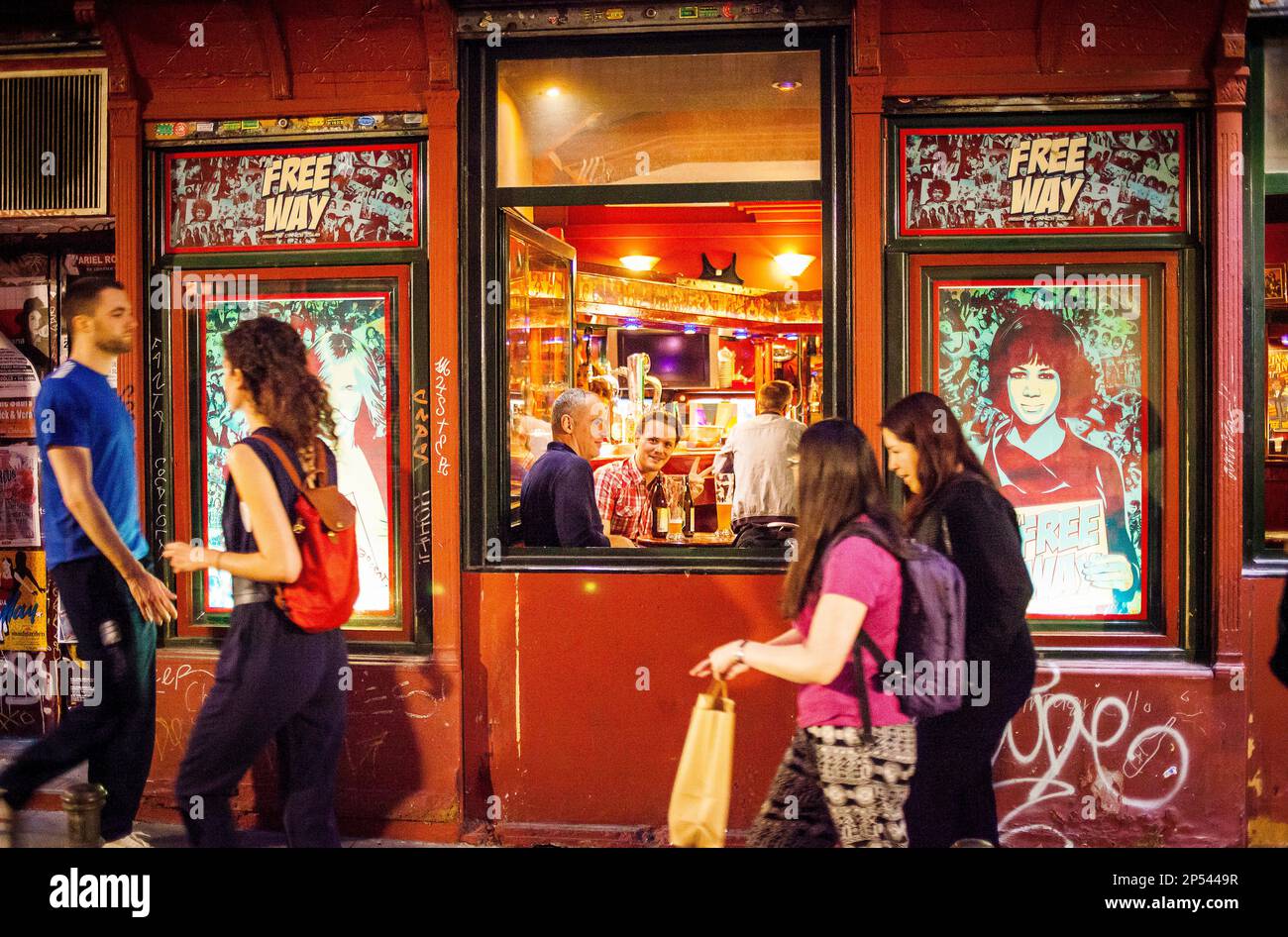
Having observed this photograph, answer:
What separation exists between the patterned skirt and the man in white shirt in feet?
8.62

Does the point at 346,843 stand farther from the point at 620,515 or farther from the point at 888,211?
the point at 888,211

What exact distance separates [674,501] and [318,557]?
415cm

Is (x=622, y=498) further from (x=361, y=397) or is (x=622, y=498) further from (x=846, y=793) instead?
(x=846, y=793)

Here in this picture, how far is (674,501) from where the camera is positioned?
8.20 meters

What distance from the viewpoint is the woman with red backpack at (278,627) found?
13.5 ft

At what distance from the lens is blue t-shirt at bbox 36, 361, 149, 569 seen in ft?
16.1

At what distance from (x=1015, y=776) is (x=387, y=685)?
3009 millimetres

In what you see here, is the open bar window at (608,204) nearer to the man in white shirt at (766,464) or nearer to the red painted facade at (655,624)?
the man in white shirt at (766,464)

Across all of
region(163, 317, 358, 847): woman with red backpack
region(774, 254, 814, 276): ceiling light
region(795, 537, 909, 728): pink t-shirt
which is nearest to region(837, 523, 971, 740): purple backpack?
region(795, 537, 909, 728): pink t-shirt

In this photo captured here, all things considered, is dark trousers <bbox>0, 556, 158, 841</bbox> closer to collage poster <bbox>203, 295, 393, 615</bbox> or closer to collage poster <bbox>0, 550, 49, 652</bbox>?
collage poster <bbox>203, 295, 393, 615</bbox>


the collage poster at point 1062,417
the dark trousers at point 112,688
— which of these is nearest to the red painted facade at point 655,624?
the collage poster at point 1062,417

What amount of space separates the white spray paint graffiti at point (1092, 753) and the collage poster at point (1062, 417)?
44 centimetres

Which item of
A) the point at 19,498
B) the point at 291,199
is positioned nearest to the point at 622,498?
the point at 291,199

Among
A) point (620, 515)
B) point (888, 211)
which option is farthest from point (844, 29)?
point (620, 515)
